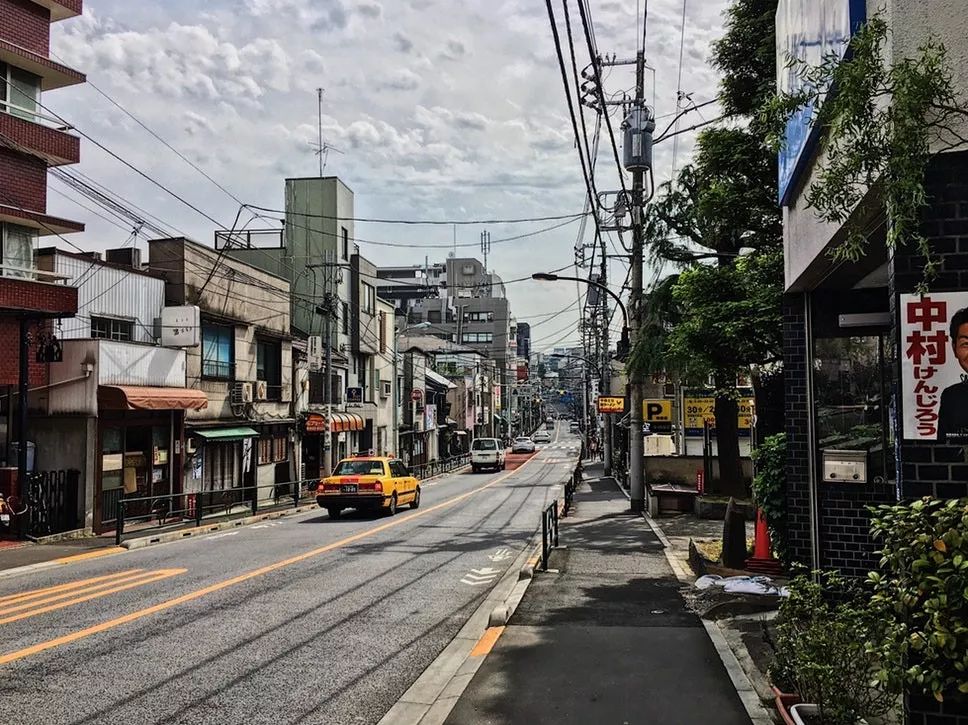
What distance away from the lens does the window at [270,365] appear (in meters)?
31.0

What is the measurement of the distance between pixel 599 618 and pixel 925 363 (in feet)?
19.0

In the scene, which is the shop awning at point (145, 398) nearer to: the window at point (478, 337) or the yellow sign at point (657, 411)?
the yellow sign at point (657, 411)

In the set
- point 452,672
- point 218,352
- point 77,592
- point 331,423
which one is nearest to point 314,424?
point 331,423

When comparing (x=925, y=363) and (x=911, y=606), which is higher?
(x=925, y=363)

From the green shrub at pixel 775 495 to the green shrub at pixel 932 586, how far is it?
252 inches

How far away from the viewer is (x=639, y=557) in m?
14.1

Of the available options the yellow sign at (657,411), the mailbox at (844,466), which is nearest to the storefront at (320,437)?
the yellow sign at (657,411)

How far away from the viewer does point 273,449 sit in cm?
3162

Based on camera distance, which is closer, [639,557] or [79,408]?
[639,557]

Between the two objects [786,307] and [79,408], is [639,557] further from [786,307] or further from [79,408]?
[79,408]

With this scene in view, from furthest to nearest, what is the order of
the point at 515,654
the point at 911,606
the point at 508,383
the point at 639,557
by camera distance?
the point at 508,383 < the point at 639,557 < the point at 515,654 < the point at 911,606

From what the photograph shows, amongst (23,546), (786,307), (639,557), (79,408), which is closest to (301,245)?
(79,408)

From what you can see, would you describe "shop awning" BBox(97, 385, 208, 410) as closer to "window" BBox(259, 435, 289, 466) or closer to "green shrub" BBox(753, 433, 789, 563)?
"window" BBox(259, 435, 289, 466)

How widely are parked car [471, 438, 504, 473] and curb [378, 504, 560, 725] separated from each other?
Answer: 4265 cm
